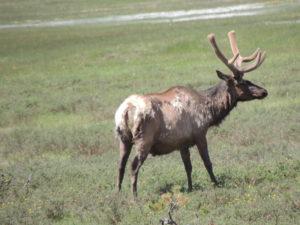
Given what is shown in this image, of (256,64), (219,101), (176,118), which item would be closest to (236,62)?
(256,64)

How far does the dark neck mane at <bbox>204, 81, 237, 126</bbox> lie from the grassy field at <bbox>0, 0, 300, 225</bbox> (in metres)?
0.88

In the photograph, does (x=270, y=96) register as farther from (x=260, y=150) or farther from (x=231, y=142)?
(x=260, y=150)

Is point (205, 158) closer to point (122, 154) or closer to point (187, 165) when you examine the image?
point (187, 165)

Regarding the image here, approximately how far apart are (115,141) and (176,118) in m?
4.77

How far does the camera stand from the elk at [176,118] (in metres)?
9.48

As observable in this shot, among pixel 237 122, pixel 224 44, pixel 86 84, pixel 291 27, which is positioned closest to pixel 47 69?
pixel 86 84

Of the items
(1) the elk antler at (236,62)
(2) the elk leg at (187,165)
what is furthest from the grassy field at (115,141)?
(1) the elk antler at (236,62)

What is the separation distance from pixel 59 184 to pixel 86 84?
1215 cm

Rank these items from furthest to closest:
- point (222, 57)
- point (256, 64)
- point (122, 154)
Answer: point (256, 64)
point (222, 57)
point (122, 154)

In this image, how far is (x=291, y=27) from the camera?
31.7 meters

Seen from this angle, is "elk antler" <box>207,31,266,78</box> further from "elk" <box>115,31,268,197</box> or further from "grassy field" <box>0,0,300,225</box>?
"grassy field" <box>0,0,300,225</box>

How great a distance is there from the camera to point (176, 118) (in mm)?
9953

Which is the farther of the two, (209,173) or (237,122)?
(237,122)

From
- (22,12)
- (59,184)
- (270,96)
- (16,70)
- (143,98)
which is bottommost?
(22,12)
